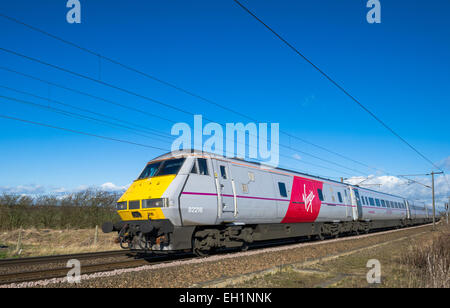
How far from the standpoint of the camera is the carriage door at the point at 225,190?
11843mm

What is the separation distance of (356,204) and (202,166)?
16.4 m

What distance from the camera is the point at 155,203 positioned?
10586 mm

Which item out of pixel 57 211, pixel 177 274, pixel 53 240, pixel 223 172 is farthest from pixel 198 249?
pixel 57 211

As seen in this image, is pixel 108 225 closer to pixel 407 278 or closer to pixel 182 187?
pixel 182 187

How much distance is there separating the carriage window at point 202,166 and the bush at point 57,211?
20.5 m

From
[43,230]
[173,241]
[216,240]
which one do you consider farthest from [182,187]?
[43,230]

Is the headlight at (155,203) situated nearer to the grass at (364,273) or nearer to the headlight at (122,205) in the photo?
the headlight at (122,205)

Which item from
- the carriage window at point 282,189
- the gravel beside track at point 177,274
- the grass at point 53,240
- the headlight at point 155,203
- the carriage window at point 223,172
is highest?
the carriage window at point 223,172

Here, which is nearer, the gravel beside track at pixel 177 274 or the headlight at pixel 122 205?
the gravel beside track at pixel 177 274

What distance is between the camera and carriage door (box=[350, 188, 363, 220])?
23.9m

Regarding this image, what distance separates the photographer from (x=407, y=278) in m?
7.34

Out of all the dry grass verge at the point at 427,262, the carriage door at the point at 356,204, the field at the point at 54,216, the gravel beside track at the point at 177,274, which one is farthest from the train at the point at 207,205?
the field at the point at 54,216

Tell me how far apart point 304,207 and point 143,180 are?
8.65 m

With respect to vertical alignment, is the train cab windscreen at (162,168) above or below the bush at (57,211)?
above
